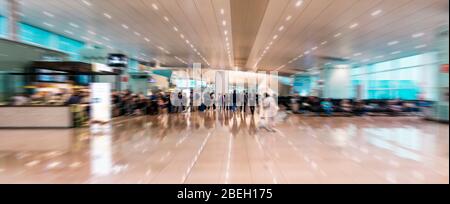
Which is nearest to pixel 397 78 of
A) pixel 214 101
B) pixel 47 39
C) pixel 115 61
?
pixel 214 101

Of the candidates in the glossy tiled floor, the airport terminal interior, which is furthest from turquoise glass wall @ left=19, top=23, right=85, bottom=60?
the glossy tiled floor

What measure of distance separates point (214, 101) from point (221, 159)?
1589 centimetres

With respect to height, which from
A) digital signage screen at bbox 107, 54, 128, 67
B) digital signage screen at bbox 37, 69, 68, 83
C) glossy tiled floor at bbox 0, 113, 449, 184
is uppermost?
digital signage screen at bbox 107, 54, 128, 67

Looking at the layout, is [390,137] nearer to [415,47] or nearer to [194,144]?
[194,144]

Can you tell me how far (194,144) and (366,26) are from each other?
976cm

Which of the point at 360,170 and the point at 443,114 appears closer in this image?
the point at 360,170

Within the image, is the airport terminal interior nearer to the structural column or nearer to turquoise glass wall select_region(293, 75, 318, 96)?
the structural column

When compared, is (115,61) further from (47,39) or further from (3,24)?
(3,24)

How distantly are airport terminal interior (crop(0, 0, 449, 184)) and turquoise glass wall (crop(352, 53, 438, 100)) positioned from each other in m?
0.13

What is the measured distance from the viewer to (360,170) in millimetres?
4395

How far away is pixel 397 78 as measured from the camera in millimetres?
22000

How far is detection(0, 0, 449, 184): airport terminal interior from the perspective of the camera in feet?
15.0

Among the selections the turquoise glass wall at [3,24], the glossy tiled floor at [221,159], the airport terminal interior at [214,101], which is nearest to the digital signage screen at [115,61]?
the airport terminal interior at [214,101]
